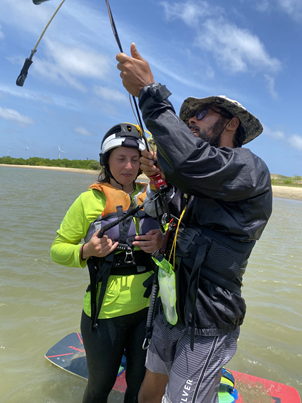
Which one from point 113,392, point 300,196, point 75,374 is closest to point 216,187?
point 113,392

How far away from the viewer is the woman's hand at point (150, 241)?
2365mm

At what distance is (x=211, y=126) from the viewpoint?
6.95 ft

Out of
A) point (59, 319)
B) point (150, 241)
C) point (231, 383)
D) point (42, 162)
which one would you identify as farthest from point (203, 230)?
point (42, 162)

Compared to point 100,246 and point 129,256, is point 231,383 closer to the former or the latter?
point 129,256

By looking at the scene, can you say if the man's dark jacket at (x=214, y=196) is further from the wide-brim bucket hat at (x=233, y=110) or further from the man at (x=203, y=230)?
the wide-brim bucket hat at (x=233, y=110)

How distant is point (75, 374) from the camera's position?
3.55m

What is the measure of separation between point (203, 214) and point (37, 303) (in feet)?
14.6

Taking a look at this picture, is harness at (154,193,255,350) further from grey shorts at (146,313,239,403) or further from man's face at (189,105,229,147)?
man's face at (189,105,229,147)

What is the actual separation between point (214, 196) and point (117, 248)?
1070mm

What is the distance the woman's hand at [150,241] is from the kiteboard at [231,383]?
2.03m

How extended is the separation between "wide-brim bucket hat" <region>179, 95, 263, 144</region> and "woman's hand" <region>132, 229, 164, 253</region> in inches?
42.9

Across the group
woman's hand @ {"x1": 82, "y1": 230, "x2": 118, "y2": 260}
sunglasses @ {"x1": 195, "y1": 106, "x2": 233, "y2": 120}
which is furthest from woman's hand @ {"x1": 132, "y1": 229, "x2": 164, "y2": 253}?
sunglasses @ {"x1": 195, "y1": 106, "x2": 233, "y2": 120}

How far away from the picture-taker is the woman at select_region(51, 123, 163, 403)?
2336mm

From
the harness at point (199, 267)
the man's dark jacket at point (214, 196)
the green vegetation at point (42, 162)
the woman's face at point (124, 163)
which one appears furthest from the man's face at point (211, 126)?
the green vegetation at point (42, 162)
